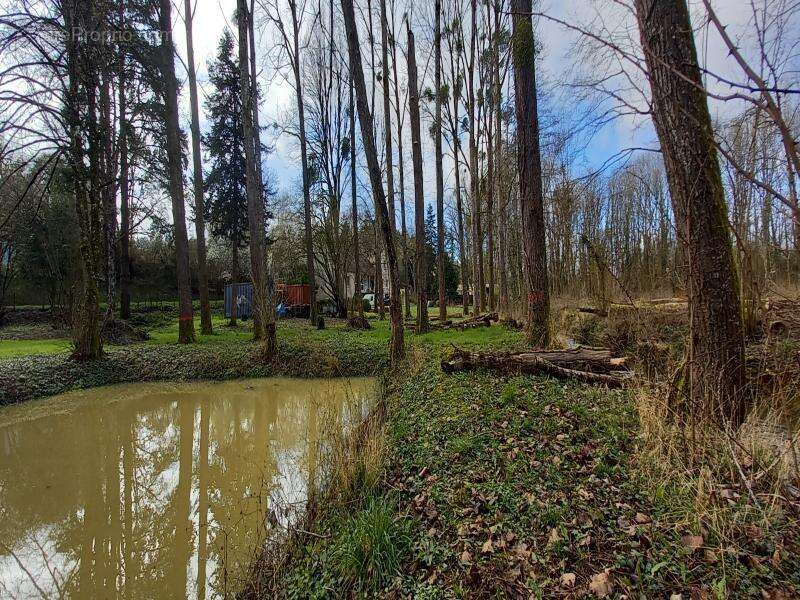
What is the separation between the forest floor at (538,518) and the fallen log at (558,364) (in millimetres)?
647

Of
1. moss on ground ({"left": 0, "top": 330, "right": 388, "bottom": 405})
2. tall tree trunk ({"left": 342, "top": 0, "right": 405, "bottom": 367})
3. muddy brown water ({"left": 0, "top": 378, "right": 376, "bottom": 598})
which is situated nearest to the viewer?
muddy brown water ({"left": 0, "top": 378, "right": 376, "bottom": 598})

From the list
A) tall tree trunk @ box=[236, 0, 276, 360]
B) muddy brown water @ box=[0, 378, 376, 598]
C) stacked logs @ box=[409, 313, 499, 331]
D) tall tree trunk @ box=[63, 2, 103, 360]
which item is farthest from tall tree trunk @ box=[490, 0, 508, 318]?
tall tree trunk @ box=[63, 2, 103, 360]

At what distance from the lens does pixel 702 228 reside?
2701 mm

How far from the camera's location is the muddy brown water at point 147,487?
2.86 metres

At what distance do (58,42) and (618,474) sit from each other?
1167cm

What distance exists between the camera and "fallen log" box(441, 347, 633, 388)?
503cm

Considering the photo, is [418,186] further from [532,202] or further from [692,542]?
[692,542]

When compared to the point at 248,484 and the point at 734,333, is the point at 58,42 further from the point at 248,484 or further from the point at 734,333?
the point at 734,333

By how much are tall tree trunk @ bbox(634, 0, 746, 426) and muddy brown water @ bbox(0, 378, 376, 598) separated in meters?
3.26

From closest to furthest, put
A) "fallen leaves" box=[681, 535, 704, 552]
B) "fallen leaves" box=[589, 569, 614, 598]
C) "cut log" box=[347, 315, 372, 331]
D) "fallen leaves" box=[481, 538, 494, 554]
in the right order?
"fallen leaves" box=[589, 569, 614, 598] < "fallen leaves" box=[681, 535, 704, 552] < "fallen leaves" box=[481, 538, 494, 554] < "cut log" box=[347, 315, 372, 331]

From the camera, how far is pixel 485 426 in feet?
12.2

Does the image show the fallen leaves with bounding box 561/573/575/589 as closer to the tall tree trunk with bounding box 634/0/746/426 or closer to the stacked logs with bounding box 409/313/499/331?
the tall tree trunk with bounding box 634/0/746/426

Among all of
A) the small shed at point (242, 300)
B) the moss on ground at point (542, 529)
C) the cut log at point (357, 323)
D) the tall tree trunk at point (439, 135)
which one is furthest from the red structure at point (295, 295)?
the moss on ground at point (542, 529)

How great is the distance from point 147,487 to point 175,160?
10.0 m
